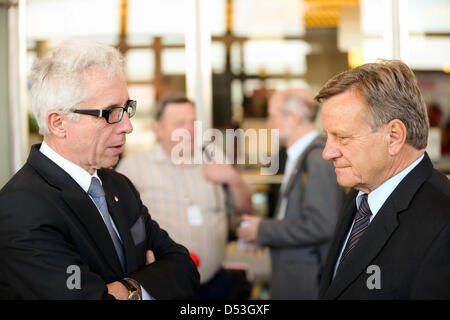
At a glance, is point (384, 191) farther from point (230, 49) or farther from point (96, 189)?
point (230, 49)

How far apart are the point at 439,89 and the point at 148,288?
16.7 ft

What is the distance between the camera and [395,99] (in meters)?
1.70

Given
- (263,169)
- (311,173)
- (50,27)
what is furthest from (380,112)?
(263,169)

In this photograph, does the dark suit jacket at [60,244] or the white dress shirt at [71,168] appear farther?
the white dress shirt at [71,168]

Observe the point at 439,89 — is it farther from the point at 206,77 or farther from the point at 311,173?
the point at 311,173

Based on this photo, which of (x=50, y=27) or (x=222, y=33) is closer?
Answer: (x=50, y=27)

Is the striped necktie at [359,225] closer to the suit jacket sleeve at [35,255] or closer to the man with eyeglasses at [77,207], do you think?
the man with eyeglasses at [77,207]

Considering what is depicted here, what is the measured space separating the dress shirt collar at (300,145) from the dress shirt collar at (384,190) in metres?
1.64

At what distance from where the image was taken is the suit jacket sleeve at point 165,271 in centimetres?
177

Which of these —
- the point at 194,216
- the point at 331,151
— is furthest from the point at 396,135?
the point at 194,216

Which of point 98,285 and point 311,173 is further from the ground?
point 311,173

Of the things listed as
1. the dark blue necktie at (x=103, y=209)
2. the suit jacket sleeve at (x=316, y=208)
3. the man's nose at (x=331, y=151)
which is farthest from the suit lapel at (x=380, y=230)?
the suit jacket sleeve at (x=316, y=208)

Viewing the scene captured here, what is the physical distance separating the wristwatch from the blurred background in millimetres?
3396
